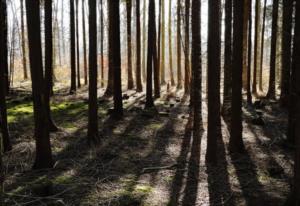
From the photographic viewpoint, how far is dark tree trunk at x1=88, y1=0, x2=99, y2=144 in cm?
809

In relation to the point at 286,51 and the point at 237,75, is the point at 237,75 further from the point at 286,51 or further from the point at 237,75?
the point at 286,51

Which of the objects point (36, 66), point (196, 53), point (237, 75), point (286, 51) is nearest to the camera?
point (36, 66)

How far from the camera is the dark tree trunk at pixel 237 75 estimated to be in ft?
24.4

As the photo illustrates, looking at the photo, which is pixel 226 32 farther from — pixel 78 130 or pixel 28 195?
pixel 28 195

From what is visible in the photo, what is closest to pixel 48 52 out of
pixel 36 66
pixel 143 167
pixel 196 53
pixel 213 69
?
pixel 36 66

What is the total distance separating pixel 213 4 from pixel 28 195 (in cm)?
508

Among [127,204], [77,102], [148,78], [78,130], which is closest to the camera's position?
[127,204]

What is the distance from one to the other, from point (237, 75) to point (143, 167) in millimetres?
3033

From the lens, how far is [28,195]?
208 inches

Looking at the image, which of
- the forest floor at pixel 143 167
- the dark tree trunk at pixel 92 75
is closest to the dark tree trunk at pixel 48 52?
the forest floor at pixel 143 167

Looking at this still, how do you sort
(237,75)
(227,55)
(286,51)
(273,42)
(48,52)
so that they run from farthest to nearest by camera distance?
1. (273,42)
2. (286,51)
3. (227,55)
4. (48,52)
5. (237,75)

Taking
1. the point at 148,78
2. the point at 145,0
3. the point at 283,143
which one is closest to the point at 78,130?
the point at 148,78

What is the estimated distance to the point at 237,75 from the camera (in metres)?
7.72

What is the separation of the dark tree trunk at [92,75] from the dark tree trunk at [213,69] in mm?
2842
